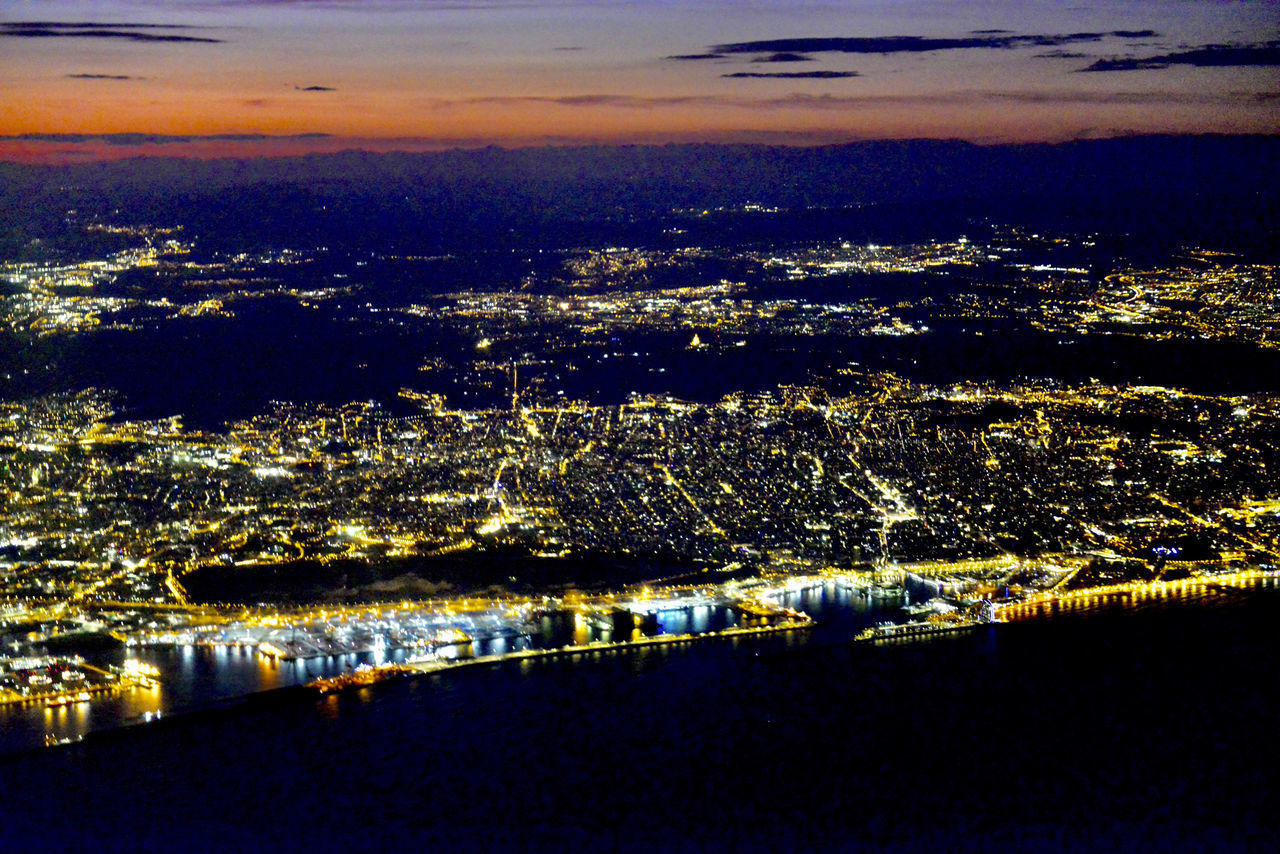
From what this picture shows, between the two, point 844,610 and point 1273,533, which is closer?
point 844,610

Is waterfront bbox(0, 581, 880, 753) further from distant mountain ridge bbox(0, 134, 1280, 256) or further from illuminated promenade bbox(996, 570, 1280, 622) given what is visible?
distant mountain ridge bbox(0, 134, 1280, 256)

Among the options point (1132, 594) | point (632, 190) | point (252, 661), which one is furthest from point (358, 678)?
point (632, 190)

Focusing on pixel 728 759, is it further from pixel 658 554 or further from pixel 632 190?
pixel 632 190

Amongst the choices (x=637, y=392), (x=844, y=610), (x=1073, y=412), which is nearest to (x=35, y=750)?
(x=844, y=610)

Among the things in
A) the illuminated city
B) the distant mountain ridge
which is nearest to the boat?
the illuminated city

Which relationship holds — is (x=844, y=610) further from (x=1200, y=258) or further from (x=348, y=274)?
(x=348, y=274)

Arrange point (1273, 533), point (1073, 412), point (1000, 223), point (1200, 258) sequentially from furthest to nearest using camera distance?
point (1000, 223)
point (1200, 258)
point (1073, 412)
point (1273, 533)

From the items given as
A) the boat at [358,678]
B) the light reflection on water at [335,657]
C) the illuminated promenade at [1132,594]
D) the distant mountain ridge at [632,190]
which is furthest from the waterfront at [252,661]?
the distant mountain ridge at [632,190]

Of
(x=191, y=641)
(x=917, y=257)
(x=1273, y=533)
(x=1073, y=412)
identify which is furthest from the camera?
(x=917, y=257)
